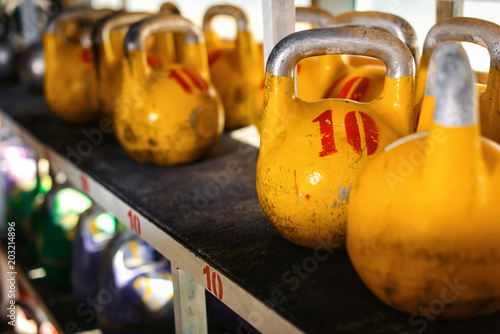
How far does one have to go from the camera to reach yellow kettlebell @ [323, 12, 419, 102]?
2.94 feet

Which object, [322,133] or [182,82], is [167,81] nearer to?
[182,82]

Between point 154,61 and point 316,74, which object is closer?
point 316,74

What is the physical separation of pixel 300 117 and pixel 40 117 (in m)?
1.22

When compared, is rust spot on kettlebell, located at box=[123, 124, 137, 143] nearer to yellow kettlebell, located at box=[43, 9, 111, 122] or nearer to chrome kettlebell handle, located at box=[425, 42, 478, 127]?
yellow kettlebell, located at box=[43, 9, 111, 122]

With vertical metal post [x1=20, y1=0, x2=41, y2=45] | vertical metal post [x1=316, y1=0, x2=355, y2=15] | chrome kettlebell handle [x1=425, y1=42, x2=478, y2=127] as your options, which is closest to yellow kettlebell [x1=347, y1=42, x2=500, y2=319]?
chrome kettlebell handle [x1=425, y1=42, x2=478, y2=127]

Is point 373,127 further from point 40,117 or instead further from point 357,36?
point 40,117

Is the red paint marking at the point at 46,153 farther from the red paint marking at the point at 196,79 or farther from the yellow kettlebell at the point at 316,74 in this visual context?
the yellow kettlebell at the point at 316,74

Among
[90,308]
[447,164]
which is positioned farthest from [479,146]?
[90,308]

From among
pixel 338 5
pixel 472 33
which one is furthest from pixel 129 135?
pixel 338 5

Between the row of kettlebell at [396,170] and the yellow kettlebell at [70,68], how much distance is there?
888 millimetres

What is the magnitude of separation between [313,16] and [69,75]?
2.37ft

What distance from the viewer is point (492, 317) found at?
598 mm

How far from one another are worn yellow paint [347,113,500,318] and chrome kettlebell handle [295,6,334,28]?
23.2 inches

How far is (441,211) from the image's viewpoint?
53 cm
